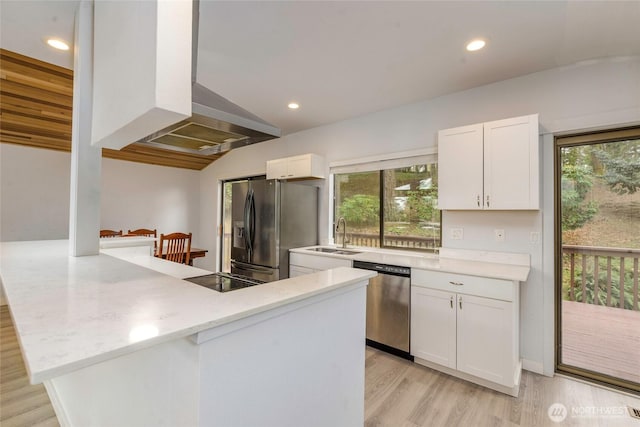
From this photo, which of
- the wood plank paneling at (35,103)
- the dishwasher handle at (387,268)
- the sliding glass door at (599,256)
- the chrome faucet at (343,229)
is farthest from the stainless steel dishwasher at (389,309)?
the wood plank paneling at (35,103)

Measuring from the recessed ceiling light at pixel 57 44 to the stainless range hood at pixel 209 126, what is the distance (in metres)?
1.25

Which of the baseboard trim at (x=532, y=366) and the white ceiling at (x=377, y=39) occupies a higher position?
the white ceiling at (x=377, y=39)

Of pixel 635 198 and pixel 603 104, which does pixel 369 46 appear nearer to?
Result: pixel 603 104

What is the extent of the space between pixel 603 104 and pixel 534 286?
153cm

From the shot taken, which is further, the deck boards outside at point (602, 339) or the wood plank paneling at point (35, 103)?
the wood plank paneling at point (35, 103)

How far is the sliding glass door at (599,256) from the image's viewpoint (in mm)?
2223

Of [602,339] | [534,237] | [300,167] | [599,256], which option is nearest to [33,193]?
[300,167]

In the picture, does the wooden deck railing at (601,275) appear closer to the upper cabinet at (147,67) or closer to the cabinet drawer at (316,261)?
the cabinet drawer at (316,261)

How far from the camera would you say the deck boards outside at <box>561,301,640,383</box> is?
222cm

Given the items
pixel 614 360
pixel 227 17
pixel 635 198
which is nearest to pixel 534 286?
pixel 614 360

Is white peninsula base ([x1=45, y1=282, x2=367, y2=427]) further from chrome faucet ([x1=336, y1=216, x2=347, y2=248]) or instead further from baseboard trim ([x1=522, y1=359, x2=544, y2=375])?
chrome faucet ([x1=336, y1=216, x2=347, y2=248])

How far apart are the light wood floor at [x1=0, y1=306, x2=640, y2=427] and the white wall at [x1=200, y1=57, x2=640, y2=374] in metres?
0.34

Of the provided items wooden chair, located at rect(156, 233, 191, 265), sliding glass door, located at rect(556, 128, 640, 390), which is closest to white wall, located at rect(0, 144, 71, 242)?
wooden chair, located at rect(156, 233, 191, 265)

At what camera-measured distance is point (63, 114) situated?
3.51m
